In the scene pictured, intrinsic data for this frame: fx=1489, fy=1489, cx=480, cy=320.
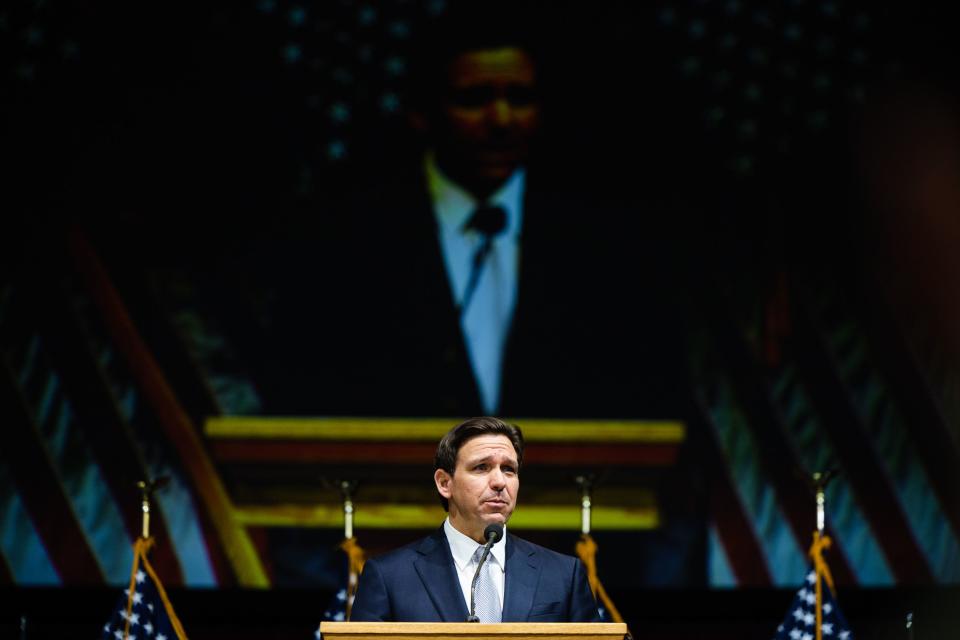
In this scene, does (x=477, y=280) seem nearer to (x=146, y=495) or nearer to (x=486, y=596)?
(x=146, y=495)

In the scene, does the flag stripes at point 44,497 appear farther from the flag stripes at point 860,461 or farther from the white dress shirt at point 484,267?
the flag stripes at point 860,461

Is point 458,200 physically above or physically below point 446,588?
above

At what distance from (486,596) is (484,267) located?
401 cm

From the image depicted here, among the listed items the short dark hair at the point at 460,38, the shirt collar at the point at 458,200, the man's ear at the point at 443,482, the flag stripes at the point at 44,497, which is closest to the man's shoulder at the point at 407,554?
the man's ear at the point at 443,482

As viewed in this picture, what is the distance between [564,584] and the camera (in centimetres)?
363

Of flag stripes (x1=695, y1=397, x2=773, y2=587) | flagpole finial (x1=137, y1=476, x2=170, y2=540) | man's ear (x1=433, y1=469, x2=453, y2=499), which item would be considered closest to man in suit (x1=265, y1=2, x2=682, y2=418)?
flag stripes (x1=695, y1=397, x2=773, y2=587)

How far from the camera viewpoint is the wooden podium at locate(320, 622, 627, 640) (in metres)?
→ 3.13

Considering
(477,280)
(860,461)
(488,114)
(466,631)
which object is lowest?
(466,631)

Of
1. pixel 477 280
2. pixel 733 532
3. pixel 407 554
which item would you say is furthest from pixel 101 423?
pixel 407 554

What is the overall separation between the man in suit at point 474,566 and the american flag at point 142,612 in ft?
8.14

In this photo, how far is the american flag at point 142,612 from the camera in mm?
5801

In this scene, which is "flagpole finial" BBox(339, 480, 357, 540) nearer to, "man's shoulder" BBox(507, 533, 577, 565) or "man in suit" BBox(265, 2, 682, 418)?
"man in suit" BBox(265, 2, 682, 418)

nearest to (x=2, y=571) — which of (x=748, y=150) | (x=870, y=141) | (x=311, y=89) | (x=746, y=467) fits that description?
(x=311, y=89)

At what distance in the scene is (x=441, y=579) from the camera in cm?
358
